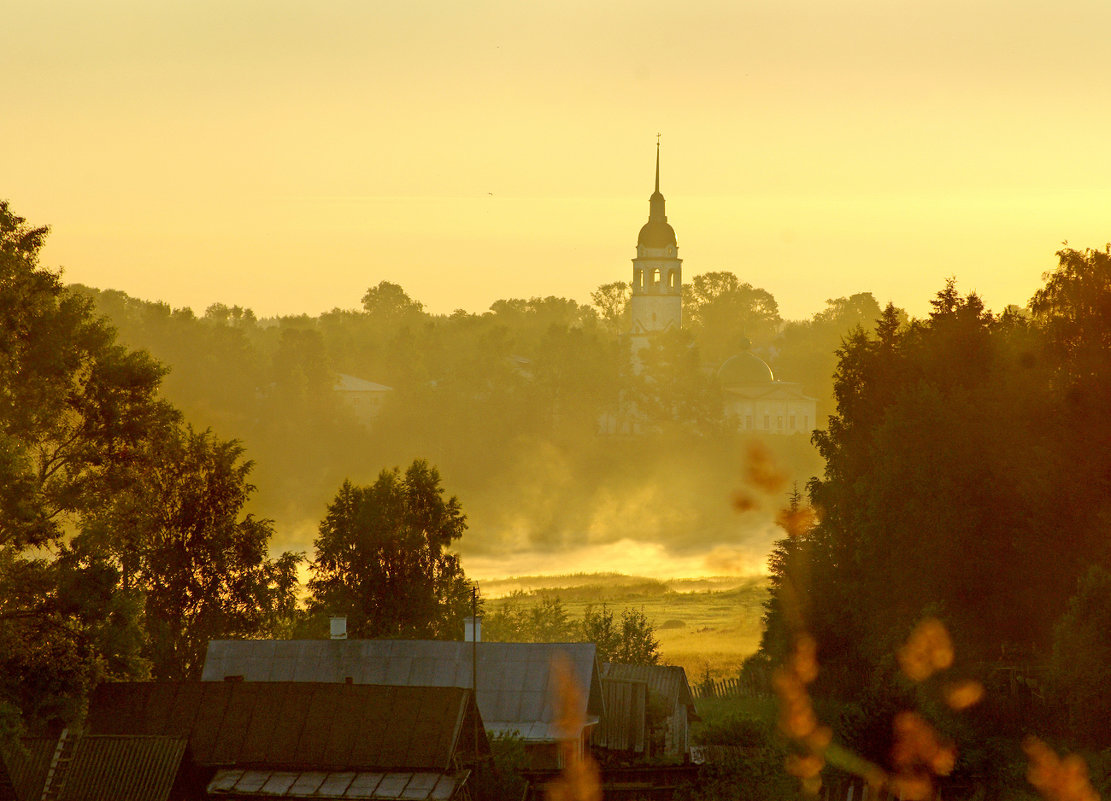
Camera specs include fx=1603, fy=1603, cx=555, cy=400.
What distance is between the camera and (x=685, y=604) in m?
84.0

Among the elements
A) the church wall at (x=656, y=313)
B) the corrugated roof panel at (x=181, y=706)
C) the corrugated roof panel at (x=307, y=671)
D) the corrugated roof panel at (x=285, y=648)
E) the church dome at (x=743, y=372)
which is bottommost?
the corrugated roof panel at (x=181, y=706)

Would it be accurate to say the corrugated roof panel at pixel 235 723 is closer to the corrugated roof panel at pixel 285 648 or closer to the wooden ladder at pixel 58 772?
the wooden ladder at pixel 58 772

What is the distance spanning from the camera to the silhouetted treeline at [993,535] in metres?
35.0

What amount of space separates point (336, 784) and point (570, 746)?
20.4 ft

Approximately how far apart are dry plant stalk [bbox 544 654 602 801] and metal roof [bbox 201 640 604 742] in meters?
0.11

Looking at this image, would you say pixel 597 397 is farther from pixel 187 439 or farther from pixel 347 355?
pixel 187 439

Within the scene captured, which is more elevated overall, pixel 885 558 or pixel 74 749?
pixel 885 558

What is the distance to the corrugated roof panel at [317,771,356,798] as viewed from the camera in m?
29.1

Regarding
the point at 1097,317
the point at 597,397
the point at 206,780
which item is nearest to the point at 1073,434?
the point at 1097,317

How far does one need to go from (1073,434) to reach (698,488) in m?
97.0

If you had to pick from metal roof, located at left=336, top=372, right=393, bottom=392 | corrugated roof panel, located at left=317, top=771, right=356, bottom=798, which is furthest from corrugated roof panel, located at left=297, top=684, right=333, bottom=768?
metal roof, located at left=336, top=372, right=393, bottom=392

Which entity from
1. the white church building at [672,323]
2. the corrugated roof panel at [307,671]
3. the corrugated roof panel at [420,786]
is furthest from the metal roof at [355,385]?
the corrugated roof panel at [420,786]

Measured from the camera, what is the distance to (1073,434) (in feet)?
137

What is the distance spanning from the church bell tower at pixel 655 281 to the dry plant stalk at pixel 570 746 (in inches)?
4821
